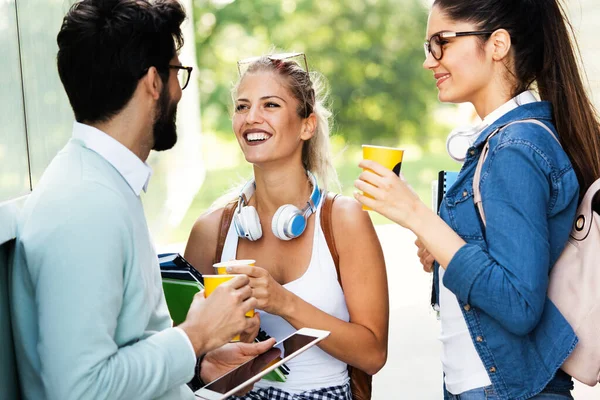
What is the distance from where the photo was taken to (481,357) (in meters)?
1.77

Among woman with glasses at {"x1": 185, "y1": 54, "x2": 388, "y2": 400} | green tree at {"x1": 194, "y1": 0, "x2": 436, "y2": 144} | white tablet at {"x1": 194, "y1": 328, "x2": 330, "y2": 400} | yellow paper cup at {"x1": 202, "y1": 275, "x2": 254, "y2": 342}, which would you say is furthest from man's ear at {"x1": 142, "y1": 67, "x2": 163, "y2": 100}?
green tree at {"x1": 194, "y1": 0, "x2": 436, "y2": 144}

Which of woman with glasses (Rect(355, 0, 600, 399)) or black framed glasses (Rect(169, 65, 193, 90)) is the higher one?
black framed glasses (Rect(169, 65, 193, 90))

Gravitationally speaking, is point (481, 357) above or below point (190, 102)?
below

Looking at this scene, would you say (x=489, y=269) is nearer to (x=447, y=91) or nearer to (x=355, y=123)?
(x=447, y=91)

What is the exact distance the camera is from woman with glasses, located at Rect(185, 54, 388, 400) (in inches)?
90.9

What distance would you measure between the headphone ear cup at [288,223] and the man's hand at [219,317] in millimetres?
661

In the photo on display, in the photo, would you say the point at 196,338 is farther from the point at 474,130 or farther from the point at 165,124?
the point at 474,130

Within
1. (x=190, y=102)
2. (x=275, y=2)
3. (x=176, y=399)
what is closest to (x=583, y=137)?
(x=176, y=399)

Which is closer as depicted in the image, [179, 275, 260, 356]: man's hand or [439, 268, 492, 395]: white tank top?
[179, 275, 260, 356]: man's hand

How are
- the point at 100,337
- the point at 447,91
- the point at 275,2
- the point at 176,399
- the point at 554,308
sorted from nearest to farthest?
the point at 100,337 < the point at 176,399 < the point at 554,308 < the point at 447,91 < the point at 275,2

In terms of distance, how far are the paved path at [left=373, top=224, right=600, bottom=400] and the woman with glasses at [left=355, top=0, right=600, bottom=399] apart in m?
1.87

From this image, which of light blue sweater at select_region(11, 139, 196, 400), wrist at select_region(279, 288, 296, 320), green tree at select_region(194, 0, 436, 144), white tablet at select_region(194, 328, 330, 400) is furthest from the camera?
green tree at select_region(194, 0, 436, 144)

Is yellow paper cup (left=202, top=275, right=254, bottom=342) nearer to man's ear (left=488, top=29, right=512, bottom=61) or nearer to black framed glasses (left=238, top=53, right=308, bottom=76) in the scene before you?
man's ear (left=488, top=29, right=512, bottom=61)

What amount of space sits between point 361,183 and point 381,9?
21665mm
